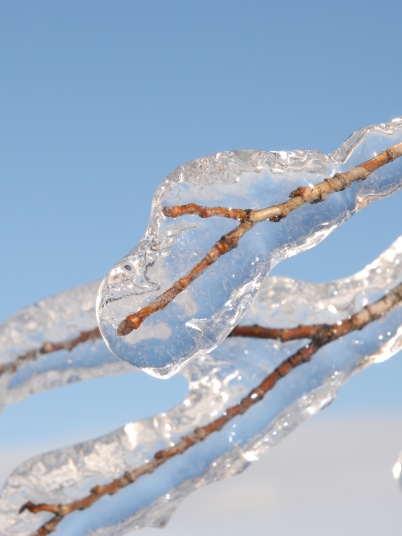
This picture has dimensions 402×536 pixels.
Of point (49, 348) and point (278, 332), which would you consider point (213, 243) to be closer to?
point (278, 332)

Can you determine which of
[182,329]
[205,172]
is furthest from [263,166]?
[182,329]

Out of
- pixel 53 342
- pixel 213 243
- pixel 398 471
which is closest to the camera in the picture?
pixel 213 243

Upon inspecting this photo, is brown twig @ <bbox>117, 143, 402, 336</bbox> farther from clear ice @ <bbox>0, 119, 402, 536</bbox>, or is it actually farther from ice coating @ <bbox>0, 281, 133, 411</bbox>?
ice coating @ <bbox>0, 281, 133, 411</bbox>

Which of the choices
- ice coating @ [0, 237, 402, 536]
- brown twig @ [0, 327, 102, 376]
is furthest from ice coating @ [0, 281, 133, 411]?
ice coating @ [0, 237, 402, 536]

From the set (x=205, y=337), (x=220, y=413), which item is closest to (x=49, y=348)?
(x=220, y=413)

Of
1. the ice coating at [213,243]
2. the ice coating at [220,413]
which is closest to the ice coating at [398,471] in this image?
the ice coating at [220,413]

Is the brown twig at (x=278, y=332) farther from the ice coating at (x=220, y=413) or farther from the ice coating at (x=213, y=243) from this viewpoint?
the ice coating at (x=213, y=243)

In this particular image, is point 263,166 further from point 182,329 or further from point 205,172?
point 182,329
